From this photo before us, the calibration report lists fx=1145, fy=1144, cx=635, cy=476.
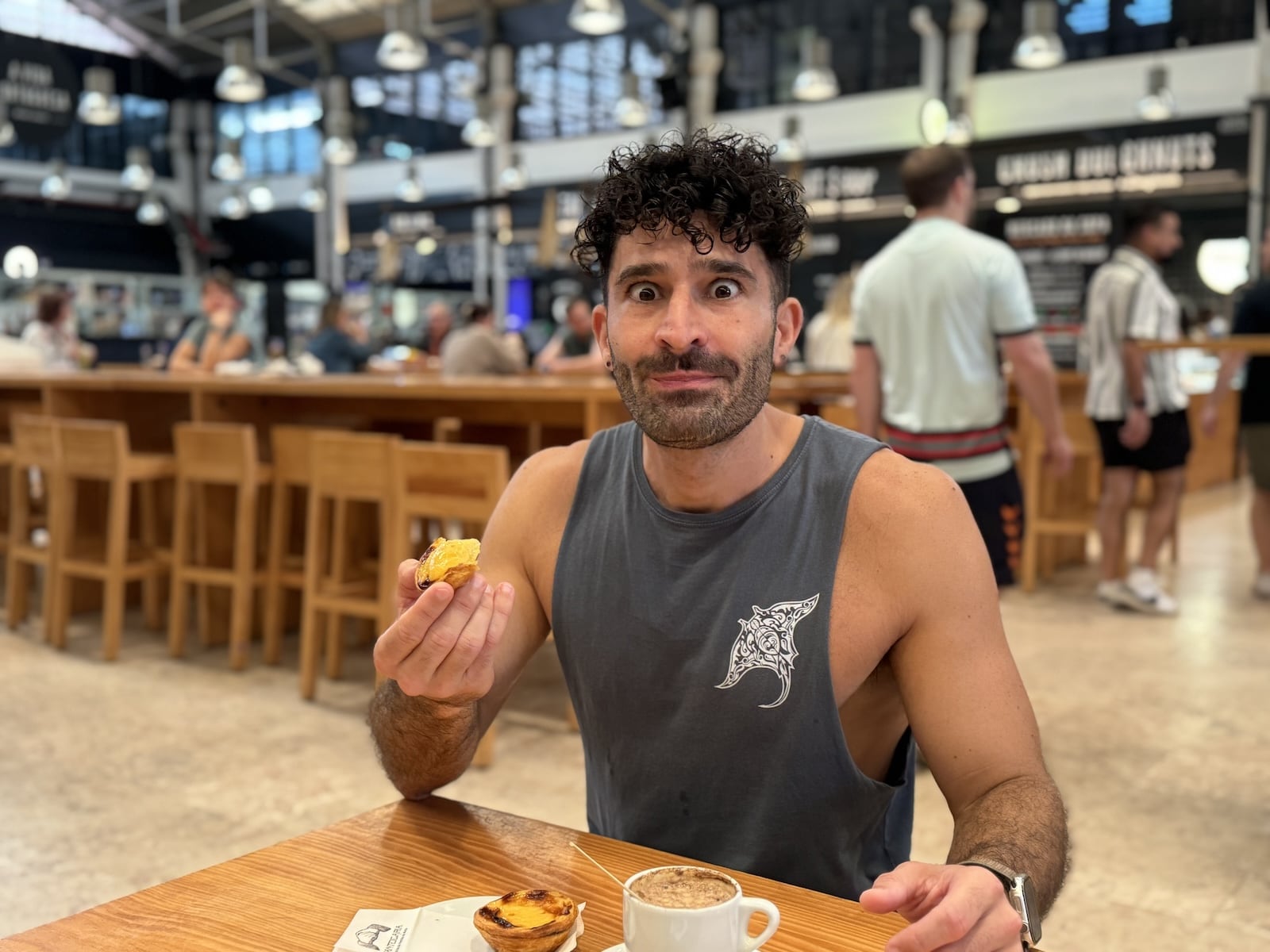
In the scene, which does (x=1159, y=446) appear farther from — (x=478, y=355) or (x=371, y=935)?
(x=371, y=935)

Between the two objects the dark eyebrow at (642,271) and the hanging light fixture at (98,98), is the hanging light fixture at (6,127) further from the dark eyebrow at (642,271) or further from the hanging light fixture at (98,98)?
the dark eyebrow at (642,271)

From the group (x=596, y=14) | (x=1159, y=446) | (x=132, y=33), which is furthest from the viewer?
(x=132, y=33)

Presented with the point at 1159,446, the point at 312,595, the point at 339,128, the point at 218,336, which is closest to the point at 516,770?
the point at 312,595

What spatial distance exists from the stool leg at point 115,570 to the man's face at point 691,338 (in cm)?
394

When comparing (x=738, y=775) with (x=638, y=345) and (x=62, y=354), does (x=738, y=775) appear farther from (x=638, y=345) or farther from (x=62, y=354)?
(x=62, y=354)

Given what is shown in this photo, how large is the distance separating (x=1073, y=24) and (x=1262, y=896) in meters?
10.1

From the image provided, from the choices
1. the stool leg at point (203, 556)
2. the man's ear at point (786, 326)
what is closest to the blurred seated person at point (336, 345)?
the stool leg at point (203, 556)

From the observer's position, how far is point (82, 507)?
5781 mm

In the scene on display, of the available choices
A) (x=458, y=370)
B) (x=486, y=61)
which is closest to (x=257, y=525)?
(x=458, y=370)

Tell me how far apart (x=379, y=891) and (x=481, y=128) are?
34.9 ft

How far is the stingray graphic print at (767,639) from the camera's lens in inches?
49.3

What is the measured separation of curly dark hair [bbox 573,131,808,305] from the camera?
131 centimetres

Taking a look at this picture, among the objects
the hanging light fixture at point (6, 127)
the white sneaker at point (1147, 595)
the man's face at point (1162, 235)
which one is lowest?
the white sneaker at point (1147, 595)

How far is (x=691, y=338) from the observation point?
4.18 feet
